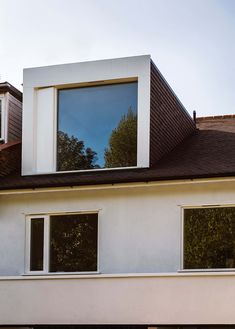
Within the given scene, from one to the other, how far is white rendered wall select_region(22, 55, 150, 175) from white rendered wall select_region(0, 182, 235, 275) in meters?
1.58

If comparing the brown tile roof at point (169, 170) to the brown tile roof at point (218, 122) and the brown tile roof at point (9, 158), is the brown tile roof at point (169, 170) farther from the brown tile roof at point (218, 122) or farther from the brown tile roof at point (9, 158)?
the brown tile roof at point (218, 122)

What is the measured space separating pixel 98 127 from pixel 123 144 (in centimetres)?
92

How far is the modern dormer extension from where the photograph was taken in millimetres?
19922

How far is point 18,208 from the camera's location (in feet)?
64.6

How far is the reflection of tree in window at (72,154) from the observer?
20.2 meters

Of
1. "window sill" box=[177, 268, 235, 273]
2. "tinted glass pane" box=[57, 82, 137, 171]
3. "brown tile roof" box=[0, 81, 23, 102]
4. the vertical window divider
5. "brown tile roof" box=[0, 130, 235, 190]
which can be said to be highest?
"brown tile roof" box=[0, 81, 23, 102]

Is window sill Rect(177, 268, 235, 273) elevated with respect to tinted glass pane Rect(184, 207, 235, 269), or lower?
lower

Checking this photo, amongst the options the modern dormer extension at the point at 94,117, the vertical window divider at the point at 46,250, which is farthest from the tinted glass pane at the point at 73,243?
the modern dormer extension at the point at 94,117

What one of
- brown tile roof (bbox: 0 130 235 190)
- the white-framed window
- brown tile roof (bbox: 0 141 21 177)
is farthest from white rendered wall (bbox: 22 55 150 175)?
the white-framed window

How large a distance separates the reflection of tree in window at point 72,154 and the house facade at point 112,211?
0.03 m

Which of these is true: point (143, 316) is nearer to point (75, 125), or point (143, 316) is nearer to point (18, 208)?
point (18, 208)

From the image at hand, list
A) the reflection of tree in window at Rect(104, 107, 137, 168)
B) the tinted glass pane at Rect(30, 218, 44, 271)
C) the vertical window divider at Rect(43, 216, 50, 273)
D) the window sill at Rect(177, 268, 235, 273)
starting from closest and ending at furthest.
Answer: the window sill at Rect(177, 268, 235, 273)
the vertical window divider at Rect(43, 216, 50, 273)
the tinted glass pane at Rect(30, 218, 44, 271)
the reflection of tree in window at Rect(104, 107, 137, 168)

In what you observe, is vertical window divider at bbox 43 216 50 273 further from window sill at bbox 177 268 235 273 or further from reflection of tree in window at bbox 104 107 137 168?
window sill at bbox 177 268 235 273

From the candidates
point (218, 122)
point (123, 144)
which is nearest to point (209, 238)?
point (123, 144)
